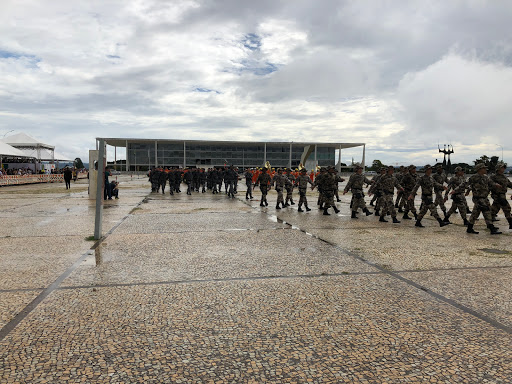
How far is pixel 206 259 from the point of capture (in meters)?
6.08

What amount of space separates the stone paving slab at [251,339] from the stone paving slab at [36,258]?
88cm

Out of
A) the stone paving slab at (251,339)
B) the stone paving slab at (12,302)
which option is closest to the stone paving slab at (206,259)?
the stone paving slab at (12,302)

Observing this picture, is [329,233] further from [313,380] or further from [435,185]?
[313,380]

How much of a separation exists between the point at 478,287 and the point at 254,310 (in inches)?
115

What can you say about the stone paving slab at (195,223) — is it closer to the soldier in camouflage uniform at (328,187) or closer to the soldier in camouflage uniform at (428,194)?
the soldier in camouflage uniform at (328,187)

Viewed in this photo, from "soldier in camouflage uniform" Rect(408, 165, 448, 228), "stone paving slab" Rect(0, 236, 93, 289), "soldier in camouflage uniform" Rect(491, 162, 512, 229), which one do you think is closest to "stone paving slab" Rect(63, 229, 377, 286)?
"stone paving slab" Rect(0, 236, 93, 289)

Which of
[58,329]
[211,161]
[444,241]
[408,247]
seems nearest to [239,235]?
[408,247]

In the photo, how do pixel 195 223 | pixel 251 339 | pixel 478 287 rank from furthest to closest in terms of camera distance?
1. pixel 195 223
2. pixel 478 287
3. pixel 251 339

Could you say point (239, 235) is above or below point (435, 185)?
below

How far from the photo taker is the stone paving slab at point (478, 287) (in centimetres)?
399

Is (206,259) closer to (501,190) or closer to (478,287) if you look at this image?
(478,287)

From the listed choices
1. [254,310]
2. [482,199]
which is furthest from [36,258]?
[482,199]

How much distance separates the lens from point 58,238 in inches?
311

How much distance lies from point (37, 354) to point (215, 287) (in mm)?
2084
